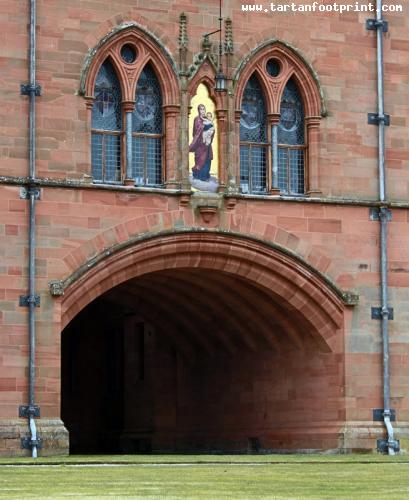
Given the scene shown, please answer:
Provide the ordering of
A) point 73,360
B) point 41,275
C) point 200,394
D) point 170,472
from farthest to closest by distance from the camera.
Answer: point 73,360 < point 200,394 < point 41,275 < point 170,472

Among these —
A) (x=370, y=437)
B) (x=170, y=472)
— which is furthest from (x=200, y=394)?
(x=170, y=472)

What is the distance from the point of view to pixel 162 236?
38656 millimetres

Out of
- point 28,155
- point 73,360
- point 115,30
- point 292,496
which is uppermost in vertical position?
point 115,30

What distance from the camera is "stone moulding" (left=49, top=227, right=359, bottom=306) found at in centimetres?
3738

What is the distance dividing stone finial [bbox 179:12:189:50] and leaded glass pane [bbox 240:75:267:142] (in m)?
1.79

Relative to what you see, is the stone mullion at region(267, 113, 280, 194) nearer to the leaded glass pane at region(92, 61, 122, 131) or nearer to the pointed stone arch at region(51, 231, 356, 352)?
the pointed stone arch at region(51, 231, 356, 352)

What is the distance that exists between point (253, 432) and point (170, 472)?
15383 millimetres

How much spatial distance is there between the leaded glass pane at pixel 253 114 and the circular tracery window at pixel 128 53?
8.91 feet

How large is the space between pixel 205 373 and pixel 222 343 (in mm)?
1596

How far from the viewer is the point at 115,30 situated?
127 ft

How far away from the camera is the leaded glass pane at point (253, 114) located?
40.1 meters

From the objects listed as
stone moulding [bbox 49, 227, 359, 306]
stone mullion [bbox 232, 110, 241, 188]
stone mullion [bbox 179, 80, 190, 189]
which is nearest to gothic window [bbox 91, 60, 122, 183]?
stone mullion [bbox 179, 80, 190, 189]

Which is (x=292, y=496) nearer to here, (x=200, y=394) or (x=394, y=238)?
(x=394, y=238)

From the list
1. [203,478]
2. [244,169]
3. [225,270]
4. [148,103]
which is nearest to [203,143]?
[244,169]
